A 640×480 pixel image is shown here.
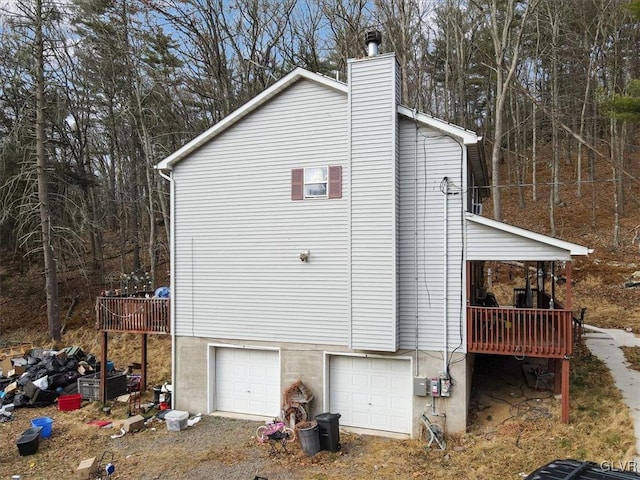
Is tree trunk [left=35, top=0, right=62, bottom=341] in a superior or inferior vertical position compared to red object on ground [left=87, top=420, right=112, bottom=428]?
superior

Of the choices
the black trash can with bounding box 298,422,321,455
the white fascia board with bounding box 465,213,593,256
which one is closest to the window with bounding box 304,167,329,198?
the white fascia board with bounding box 465,213,593,256

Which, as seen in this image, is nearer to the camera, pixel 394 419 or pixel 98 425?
pixel 394 419

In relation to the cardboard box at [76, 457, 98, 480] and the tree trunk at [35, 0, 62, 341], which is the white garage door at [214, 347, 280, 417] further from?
the tree trunk at [35, 0, 62, 341]

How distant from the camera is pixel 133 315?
12922mm

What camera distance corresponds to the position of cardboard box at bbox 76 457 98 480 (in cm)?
877

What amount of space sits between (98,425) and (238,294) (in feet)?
15.8

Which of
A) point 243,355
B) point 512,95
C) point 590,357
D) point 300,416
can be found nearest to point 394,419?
point 300,416

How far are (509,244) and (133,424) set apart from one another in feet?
32.0

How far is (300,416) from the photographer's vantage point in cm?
1094

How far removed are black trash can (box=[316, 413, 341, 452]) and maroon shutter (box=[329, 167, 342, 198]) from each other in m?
4.96

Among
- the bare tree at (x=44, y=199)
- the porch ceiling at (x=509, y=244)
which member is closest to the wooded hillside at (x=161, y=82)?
the bare tree at (x=44, y=199)

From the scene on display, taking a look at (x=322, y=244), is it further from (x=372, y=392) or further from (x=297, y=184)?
(x=372, y=392)

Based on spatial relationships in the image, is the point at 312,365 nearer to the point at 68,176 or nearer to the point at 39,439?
the point at 39,439

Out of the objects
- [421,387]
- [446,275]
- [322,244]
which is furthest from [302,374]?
[446,275]
